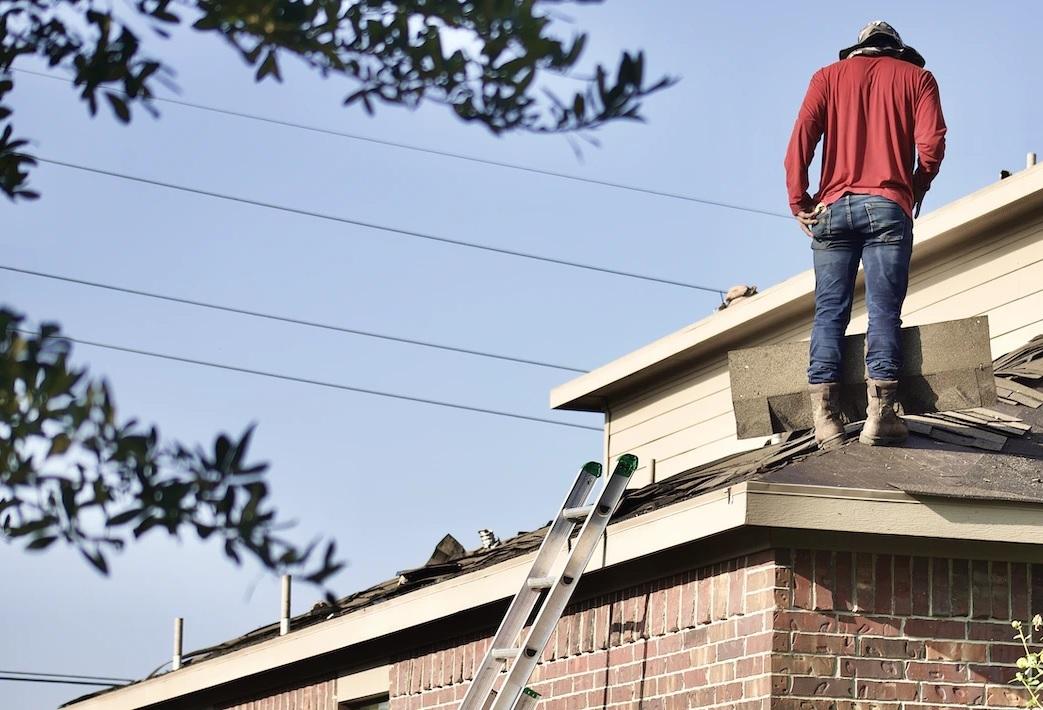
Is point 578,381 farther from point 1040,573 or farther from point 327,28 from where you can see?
point 327,28

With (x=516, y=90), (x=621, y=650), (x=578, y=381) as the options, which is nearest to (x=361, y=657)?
(x=621, y=650)

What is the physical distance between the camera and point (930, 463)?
24.1 ft

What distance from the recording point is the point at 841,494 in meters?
6.91

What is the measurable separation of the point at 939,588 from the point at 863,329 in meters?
4.89

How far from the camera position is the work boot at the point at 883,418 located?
738 centimetres

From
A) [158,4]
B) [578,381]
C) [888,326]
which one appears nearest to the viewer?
[158,4]

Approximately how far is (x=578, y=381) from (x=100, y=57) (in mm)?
11440

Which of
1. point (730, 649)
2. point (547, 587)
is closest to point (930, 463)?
point (730, 649)

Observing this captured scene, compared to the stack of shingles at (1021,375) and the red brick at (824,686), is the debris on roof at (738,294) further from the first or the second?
the red brick at (824,686)

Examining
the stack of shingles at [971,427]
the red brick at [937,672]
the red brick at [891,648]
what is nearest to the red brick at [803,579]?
the red brick at [891,648]

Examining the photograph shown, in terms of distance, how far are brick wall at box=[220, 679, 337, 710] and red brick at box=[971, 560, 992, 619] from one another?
526 centimetres

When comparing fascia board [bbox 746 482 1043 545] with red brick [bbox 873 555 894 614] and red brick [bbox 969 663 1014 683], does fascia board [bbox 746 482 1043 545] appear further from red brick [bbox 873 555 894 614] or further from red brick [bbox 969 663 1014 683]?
red brick [bbox 969 663 1014 683]

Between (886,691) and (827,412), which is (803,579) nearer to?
(886,691)

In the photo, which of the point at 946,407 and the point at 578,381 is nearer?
the point at 946,407
